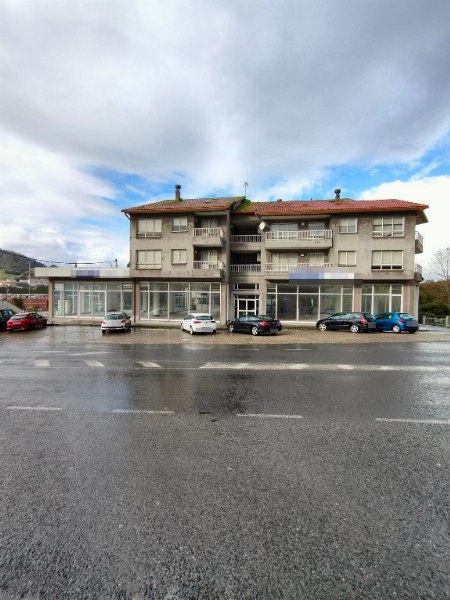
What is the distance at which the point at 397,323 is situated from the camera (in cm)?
2308

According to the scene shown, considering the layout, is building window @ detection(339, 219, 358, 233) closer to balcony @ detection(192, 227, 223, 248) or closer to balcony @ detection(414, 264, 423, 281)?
balcony @ detection(414, 264, 423, 281)

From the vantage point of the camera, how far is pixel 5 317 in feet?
84.9

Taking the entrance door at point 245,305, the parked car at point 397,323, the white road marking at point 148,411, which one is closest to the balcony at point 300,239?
the entrance door at point 245,305

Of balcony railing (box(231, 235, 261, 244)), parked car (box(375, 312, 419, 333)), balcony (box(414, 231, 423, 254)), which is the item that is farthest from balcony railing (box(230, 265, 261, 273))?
balcony (box(414, 231, 423, 254))

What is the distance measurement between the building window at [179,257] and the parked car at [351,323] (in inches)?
516

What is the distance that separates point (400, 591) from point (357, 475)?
1533mm

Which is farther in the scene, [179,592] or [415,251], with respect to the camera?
[415,251]

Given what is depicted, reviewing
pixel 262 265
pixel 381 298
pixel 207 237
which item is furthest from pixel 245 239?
pixel 381 298

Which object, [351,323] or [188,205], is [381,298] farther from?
[188,205]

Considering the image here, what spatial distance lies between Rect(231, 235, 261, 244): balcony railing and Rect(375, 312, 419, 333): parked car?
1275 cm

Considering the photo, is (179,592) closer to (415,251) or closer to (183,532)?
(183,532)

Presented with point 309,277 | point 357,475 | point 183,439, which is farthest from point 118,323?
point 357,475

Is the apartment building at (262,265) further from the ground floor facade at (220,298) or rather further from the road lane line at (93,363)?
the road lane line at (93,363)

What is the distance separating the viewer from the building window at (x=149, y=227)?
30.4 metres
